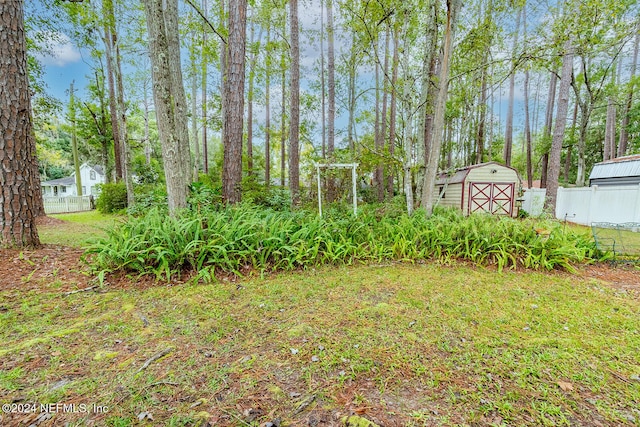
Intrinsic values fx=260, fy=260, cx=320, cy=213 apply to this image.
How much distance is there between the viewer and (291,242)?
341 centimetres

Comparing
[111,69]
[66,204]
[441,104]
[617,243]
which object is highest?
[111,69]

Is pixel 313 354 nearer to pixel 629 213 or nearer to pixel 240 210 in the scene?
pixel 240 210

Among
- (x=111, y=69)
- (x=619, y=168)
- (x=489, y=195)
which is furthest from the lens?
(x=489, y=195)

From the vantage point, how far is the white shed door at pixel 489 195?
9867 millimetres

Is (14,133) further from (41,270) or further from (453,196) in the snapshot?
(453,196)

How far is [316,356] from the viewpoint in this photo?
1.58 metres

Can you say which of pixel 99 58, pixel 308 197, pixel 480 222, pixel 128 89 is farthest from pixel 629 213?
pixel 128 89

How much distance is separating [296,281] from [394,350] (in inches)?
56.4

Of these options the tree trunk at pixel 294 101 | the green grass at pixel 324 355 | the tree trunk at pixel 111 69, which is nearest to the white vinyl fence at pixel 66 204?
the tree trunk at pixel 111 69

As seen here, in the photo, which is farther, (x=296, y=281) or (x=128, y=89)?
(x=128, y=89)

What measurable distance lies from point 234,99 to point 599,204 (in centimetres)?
1006

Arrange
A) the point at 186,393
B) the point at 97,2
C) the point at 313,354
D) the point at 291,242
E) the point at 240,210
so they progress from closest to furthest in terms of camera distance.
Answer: the point at 186,393, the point at 313,354, the point at 291,242, the point at 240,210, the point at 97,2

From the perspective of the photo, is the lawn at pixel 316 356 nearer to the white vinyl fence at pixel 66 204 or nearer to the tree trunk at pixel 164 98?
the tree trunk at pixel 164 98

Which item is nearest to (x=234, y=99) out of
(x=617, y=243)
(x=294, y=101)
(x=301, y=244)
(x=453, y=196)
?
(x=294, y=101)
